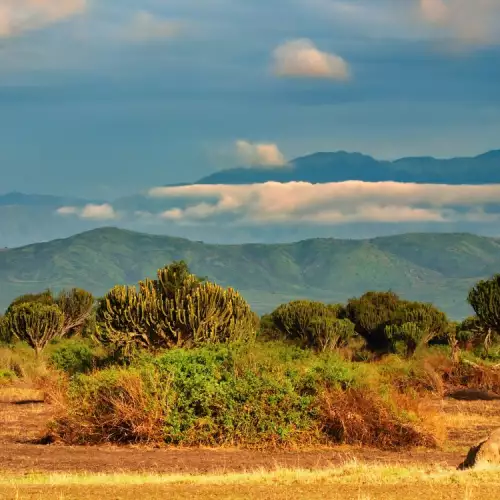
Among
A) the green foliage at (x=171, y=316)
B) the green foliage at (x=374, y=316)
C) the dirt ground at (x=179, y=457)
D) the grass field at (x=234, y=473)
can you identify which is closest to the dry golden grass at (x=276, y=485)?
the grass field at (x=234, y=473)

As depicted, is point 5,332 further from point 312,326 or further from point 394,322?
point 394,322

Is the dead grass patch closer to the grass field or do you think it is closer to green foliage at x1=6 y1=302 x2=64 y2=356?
the grass field

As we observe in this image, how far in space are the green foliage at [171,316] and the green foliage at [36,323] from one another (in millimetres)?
20142

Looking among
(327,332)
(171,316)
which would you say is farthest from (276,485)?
(327,332)

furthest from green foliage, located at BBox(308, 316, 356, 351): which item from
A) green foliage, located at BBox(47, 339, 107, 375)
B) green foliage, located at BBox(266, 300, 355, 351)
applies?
green foliage, located at BBox(47, 339, 107, 375)

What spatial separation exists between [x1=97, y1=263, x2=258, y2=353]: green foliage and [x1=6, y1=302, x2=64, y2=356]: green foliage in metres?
20.1

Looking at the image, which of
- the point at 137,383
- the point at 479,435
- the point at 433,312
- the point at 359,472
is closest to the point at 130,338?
the point at 137,383

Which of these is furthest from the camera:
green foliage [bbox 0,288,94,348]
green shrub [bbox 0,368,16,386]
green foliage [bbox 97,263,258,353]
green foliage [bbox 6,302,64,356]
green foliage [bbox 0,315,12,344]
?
green foliage [bbox 0,288,94,348]

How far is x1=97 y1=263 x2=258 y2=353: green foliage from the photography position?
37531 millimetres

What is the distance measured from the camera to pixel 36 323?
58.3 metres

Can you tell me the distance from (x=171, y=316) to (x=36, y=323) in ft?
75.2

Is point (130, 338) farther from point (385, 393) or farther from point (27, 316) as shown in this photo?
point (27, 316)

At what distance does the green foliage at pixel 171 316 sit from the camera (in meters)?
37.5

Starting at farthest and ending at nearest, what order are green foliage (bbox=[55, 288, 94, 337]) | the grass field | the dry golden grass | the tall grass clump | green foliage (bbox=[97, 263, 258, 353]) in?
green foliage (bbox=[55, 288, 94, 337]), green foliage (bbox=[97, 263, 258, 353]), the tall grass clump, the grass field, the dry golden grass
